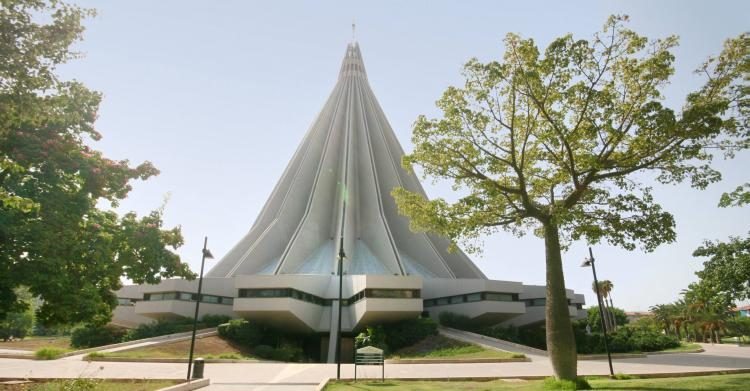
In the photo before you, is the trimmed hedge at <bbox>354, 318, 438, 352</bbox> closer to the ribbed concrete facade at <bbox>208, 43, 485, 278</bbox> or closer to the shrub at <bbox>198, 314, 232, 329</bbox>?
the ribbed concrete facade at <bbox>208, 43, 485, 278</bbox>

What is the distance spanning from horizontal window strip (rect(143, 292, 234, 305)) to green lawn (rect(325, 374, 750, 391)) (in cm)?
2459

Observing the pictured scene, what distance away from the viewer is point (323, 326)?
3281 cm

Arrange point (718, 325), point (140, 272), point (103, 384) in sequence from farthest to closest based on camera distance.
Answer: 1. point (718, 325)
2. point (140, 272)
3. point (103, 384)

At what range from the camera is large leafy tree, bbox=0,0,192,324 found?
10.2 m

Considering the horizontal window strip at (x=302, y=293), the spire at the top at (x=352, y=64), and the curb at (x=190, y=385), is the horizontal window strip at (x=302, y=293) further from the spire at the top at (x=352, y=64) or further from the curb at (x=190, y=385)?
the spire at the top at (x=352, y=64)

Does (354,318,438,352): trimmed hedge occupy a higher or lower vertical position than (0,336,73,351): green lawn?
higher

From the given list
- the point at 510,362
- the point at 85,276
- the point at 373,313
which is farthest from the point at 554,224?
the point at 373,313

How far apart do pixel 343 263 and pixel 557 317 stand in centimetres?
2864

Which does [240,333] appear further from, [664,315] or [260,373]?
[664,315]

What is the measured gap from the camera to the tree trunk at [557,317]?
11211 millimetres

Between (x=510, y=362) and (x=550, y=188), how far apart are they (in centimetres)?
1075

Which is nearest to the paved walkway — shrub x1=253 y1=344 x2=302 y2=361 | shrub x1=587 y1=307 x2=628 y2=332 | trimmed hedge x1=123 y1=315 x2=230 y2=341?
shrub x1=253 y1=344 x2=302 y2=361

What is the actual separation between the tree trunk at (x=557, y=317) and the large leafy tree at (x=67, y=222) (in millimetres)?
12073

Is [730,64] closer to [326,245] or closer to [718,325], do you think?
[326,245]
